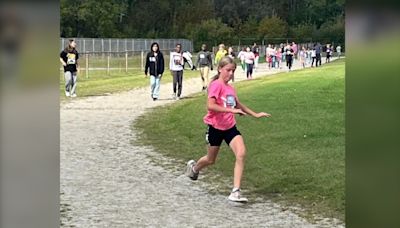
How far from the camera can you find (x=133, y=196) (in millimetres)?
7461

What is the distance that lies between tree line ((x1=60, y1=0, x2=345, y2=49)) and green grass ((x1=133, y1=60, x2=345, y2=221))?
39.4m

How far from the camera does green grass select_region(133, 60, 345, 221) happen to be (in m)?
7.50

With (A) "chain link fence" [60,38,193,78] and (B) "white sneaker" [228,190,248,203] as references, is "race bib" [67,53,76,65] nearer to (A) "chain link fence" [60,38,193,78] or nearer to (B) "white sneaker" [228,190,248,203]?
(A) "chain link fence" [60,38,193,78]

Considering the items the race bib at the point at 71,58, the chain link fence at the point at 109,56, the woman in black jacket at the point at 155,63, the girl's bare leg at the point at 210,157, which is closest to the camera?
the girl's bare leg at the point at 210,157

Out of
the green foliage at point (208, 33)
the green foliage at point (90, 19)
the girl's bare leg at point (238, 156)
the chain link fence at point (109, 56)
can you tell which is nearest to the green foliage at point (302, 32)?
the green foliage at point (208, 33)

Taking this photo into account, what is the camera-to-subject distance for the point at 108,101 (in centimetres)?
1914

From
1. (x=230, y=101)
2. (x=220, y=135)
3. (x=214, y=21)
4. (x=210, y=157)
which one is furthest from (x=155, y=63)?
(x=214, y=21)

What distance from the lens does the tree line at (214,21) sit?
57594mm

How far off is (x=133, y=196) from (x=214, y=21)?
61.6 meters

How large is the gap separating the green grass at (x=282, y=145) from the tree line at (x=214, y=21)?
129ft

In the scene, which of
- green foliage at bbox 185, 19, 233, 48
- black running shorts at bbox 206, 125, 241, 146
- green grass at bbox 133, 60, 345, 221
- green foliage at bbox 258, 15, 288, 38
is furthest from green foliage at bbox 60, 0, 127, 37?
black running shorts at bbox 206, 125, 241, 146

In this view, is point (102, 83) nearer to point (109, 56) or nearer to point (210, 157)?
point (109, 56)

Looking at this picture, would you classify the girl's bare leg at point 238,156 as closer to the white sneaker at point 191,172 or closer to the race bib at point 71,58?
the white sneaker at point 191,172

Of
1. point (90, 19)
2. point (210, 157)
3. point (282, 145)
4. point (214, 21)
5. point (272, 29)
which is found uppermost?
point (214, 21)
